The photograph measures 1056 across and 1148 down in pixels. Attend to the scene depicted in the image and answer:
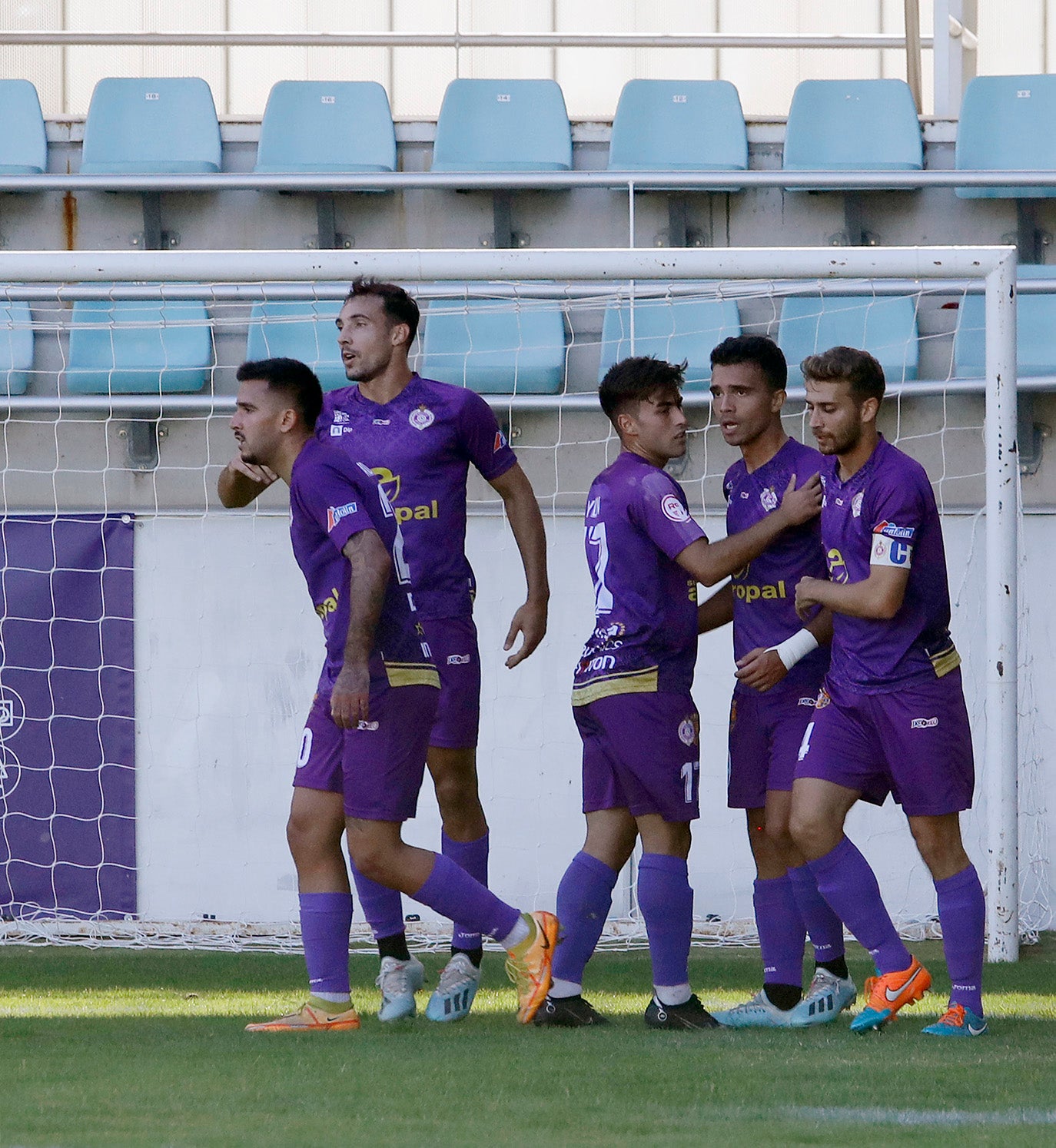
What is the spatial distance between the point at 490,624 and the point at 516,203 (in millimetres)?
2111

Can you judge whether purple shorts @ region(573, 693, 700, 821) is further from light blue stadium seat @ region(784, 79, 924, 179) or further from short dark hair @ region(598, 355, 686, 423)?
light blue stadium seat @ region(784, 79, 924, 179)

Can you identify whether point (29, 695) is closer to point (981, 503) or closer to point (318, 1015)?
point (318, 1015)

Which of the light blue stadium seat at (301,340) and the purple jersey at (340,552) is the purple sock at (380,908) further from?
the light blue stadium seat at (301,340)

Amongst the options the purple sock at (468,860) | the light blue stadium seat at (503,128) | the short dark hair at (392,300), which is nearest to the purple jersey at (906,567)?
the purple sock at (468,860)

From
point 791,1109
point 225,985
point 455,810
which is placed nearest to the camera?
point 791,1109

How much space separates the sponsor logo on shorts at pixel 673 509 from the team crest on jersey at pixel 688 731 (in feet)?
1.60

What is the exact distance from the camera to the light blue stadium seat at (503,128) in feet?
24.0

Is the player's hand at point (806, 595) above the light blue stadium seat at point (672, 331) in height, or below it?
below

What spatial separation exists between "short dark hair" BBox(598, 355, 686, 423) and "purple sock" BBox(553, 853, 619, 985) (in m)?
1.13

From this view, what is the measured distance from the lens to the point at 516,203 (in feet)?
23.4

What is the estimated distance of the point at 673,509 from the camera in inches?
146

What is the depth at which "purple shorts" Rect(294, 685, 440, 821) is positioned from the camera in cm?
351

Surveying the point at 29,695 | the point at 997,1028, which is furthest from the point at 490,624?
the point at 997,1028

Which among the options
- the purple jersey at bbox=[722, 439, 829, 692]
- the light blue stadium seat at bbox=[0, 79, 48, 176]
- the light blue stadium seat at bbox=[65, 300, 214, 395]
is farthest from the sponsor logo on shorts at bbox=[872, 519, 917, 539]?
the light blue stadium seat at bbox=[0, 79, 48, 176]
